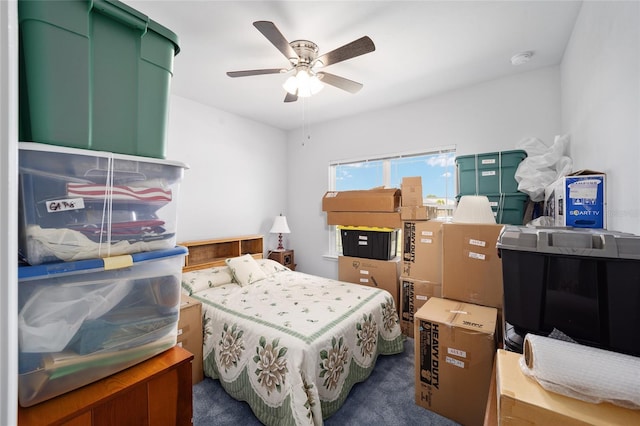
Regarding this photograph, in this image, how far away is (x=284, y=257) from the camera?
13.4 feet

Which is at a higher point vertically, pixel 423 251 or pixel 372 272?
pixel 423 251

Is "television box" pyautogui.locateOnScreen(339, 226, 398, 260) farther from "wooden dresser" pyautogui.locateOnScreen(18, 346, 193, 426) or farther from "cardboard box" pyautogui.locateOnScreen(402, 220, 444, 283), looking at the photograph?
"wooden dresser" pyautogui.locateOnScreen(18, 346, 193, 426)

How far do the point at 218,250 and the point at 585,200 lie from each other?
11.5 ft

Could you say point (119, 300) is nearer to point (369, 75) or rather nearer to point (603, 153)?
point (603, 153)

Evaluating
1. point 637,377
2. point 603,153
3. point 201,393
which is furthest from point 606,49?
point 201,393

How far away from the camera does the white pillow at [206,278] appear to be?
2563 millimetres

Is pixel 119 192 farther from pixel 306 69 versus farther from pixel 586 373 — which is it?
pixel 306 69

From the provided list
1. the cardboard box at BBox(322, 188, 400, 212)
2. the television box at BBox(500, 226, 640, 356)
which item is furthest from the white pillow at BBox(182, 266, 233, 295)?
the television box at BBox(500, 226, 640, 356)

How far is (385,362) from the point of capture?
2.30 m

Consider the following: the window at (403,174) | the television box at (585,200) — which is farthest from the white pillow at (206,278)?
the television box at (585,200)

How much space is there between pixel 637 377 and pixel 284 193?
4.12m

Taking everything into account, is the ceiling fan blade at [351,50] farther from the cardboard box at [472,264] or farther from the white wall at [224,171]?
the white wall at [224,171]

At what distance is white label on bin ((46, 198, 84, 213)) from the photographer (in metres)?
0.64

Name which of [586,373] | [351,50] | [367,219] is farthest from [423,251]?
[586,373]
